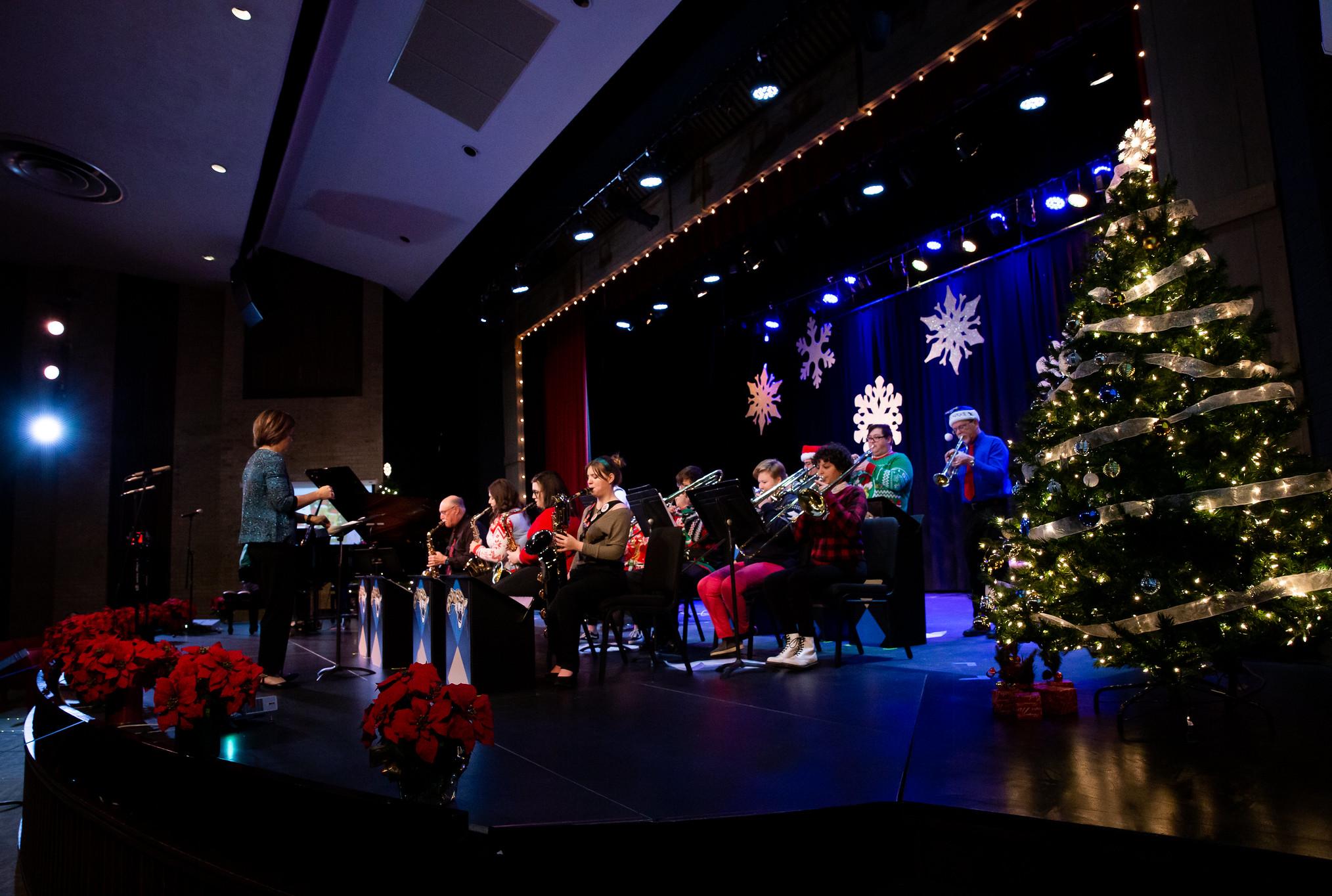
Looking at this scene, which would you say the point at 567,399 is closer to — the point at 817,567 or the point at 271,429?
the point at 271,429

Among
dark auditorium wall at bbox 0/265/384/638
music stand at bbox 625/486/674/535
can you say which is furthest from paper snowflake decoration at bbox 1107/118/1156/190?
dark auditorium wall at bbox 0/265/384/638

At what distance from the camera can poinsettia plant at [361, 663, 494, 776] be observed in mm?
2090

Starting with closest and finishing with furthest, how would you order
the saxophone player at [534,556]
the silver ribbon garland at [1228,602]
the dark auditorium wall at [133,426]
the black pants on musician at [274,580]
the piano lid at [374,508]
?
the silver ribbon garland at [1228,602] → the black pants on musician at [274,580] → the piano lid at [374,508] → the saxophone player at [534,556] → the dark auditorium wall at [133,426]

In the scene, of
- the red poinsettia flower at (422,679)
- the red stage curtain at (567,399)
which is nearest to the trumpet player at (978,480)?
the red poinsettia flower at (422,679)

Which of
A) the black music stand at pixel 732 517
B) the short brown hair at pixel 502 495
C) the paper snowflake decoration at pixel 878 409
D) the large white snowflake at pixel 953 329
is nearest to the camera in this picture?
the black music stand at pixel 732 517

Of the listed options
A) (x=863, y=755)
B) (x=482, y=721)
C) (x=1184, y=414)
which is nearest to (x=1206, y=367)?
(x=1184, y=414)

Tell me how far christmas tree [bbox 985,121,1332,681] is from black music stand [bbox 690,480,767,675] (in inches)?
67.1

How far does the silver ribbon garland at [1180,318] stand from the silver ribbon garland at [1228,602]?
3.20 feet

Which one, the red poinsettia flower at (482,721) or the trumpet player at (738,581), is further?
the trumpet player at (738,581)

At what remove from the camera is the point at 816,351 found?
417 inches

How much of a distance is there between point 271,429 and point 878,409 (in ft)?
23.4

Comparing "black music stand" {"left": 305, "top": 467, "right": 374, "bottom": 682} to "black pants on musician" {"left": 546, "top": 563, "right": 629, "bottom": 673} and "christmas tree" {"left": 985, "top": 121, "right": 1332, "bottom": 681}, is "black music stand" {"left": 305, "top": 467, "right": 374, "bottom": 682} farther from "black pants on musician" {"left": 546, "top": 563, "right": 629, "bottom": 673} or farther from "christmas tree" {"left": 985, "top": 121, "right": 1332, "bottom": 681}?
"christmas tree" {"left": 985, "top": 121, "right": 1332, "bottom": 681}

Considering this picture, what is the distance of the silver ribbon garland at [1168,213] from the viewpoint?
10.7 feet

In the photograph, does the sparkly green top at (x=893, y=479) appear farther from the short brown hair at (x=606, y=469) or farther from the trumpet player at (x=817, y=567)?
the short brown hair at (x=606, y=469)
